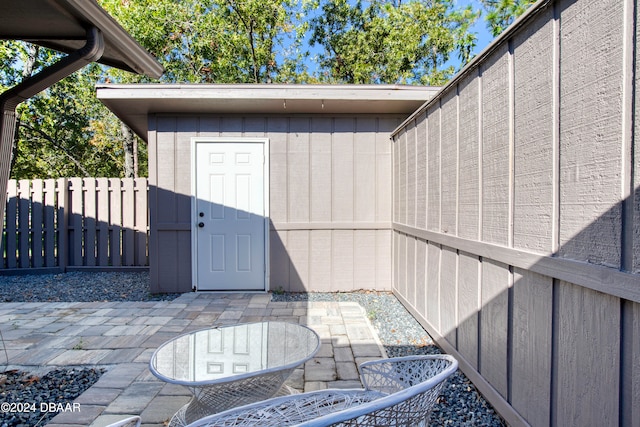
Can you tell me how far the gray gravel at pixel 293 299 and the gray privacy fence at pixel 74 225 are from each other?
0.96 ft

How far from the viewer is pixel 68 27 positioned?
7.25ft

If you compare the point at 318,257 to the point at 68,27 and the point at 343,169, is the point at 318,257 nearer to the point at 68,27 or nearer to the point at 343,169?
the point at 343,169

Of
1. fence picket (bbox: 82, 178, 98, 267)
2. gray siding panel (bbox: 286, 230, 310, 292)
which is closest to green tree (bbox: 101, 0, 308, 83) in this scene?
fence picket (bbox: 82, 178, 98, 267)

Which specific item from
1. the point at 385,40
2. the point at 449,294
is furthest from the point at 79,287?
the point at 385,40

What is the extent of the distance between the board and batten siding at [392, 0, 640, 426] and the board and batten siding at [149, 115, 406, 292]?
219 cm

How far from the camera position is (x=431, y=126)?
3.08 m

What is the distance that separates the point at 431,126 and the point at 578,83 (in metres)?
1.78

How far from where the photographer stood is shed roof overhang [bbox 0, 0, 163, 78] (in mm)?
1977

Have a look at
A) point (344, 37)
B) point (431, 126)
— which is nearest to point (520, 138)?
point (431, 126)

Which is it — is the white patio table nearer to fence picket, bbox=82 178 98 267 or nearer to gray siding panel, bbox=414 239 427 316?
gray siding panel, bbox=414 239 427 316

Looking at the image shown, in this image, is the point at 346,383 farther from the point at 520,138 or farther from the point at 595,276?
the point at 520,138

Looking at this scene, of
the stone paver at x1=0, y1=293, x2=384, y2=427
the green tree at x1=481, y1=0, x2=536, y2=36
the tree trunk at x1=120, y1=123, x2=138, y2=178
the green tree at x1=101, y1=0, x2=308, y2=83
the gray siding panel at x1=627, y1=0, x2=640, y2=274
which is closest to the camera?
the gray siding panel at x1=627, y1=0, x2=640, y2=274

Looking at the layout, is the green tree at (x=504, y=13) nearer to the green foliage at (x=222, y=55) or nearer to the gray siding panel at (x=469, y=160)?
the green foliage at (x=222, y=55)

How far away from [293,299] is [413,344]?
6.04ft
